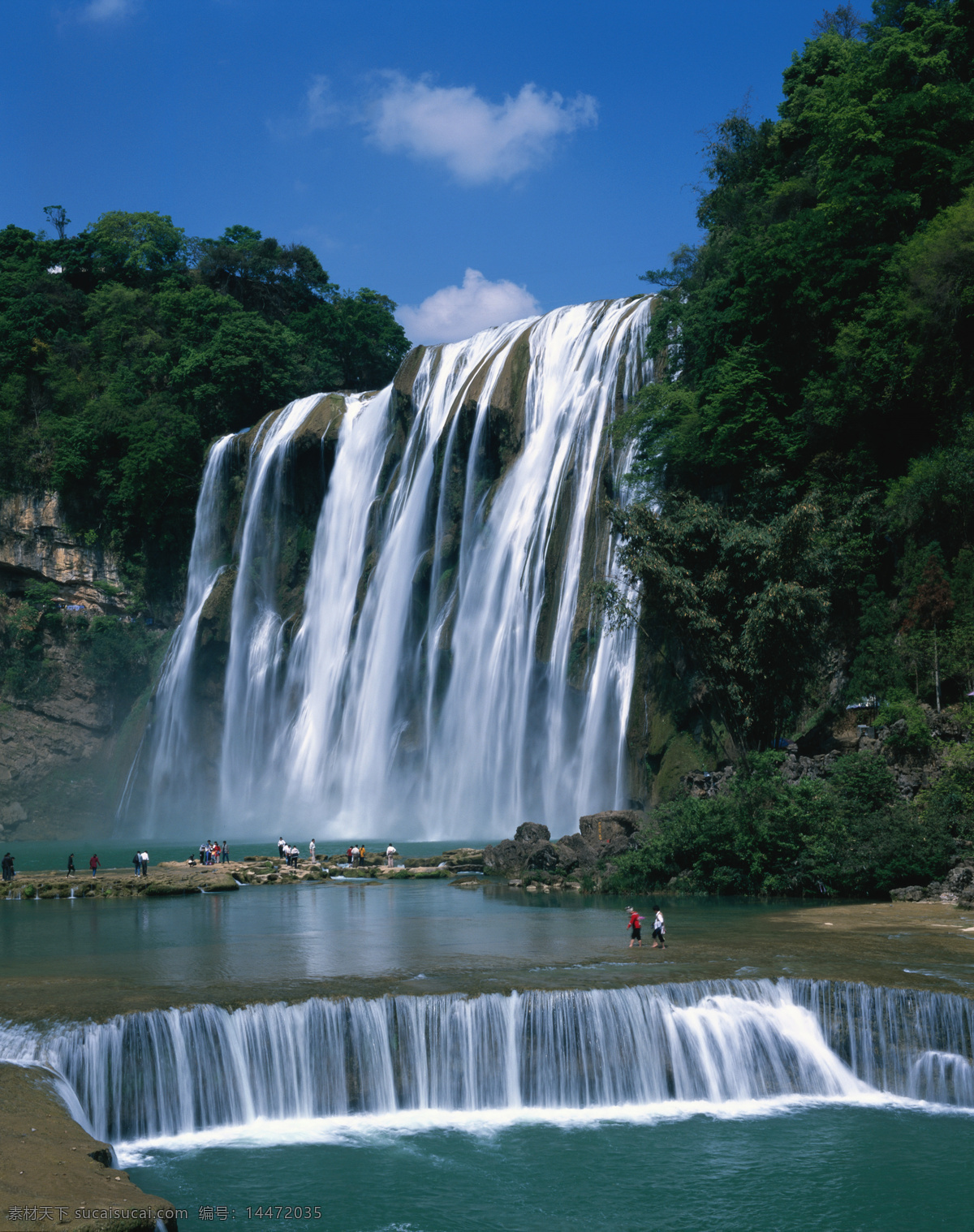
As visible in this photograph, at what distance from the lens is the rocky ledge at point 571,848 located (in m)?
27.2

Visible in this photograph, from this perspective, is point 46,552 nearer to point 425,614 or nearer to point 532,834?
point 425,614

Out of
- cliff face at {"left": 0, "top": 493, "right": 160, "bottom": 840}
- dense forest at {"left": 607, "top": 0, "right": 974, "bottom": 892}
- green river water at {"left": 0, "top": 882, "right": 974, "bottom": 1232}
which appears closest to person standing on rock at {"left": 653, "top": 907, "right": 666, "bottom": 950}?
green river water at {"left": 0, "top": 882, "right": 974, "bottom": 1232}

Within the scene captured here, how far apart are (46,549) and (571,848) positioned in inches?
1595

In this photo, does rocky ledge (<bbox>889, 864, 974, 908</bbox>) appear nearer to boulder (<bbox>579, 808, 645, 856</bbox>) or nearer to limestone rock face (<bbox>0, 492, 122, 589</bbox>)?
boulder (<bbox>579, 808, 645, 856</bbox>)

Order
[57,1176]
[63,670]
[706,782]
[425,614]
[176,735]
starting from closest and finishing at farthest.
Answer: [57,1176], [706,782], [425,614], [176,735], [63,670]

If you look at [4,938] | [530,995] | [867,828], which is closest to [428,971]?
[530,995]

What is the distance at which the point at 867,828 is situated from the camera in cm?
2294

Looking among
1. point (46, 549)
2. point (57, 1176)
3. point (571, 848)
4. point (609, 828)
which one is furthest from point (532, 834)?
point (46, 549)

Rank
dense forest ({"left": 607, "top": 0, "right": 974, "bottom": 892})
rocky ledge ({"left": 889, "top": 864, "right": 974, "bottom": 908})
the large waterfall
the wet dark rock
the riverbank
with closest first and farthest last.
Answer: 1. the riverbank
2. rocky ledge ({"left": 889, "top": 864, "right": 974, "bottom": 908})
3. dense forest ({"left": 607, "top": 0, "right": 974, "bottom": 892})
4. the wet dark rock
5. the large waterfall

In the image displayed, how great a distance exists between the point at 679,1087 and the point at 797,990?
214cm

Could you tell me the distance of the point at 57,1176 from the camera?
969cm

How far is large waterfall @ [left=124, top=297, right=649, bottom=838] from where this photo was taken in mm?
38062

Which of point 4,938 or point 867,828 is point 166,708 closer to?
point 4,938

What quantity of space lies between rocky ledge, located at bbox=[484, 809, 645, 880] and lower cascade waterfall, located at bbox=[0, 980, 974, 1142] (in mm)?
11845
